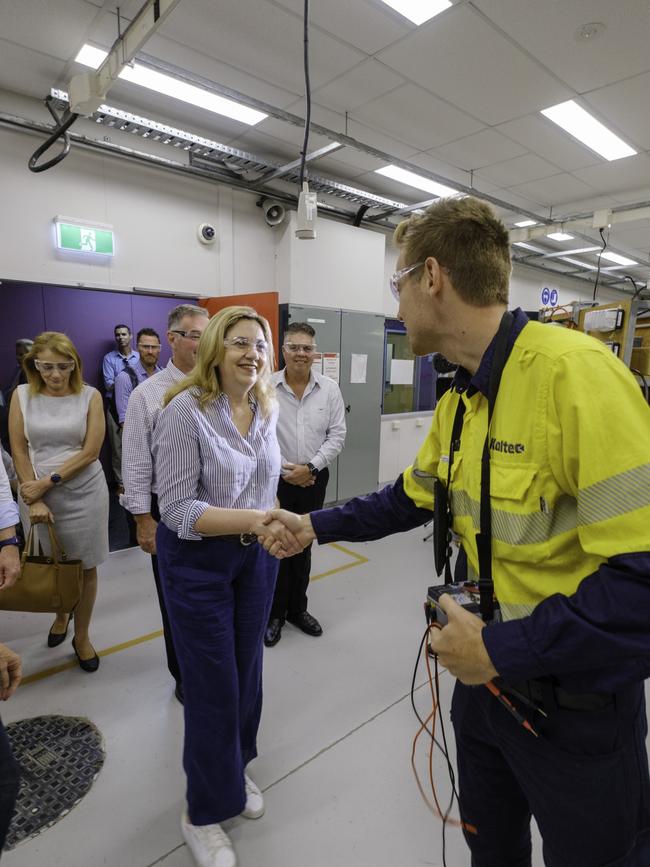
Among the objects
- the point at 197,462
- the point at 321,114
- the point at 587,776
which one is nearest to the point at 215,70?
the point at 321,114

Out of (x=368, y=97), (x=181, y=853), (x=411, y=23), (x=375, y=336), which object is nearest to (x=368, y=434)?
(x=375, y=336)

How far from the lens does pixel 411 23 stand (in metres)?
2.79

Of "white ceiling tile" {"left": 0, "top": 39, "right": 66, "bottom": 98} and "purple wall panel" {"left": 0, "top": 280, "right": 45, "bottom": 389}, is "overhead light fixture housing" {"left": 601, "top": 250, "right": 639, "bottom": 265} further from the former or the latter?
"purple wall panel" {"left": 0, "top": 280, "right": 45, "bottom": 389}

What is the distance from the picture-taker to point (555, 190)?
5.47 m

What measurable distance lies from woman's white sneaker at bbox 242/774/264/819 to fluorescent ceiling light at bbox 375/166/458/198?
521 centimetres

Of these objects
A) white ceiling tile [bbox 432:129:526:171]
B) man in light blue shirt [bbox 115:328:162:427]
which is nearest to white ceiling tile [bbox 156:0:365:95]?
white ceiling tile [bbox 432:129:526:171]

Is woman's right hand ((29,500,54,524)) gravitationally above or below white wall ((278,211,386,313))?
below

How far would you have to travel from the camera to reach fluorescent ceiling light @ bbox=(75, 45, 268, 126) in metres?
3.18

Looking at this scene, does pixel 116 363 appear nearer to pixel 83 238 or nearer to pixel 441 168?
pixel 83 238

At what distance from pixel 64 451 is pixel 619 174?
5.83m

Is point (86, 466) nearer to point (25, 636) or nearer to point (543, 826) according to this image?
point (25, 636)

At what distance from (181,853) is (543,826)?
4.10 feet

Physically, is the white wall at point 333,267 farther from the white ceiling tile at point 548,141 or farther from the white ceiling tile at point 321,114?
the white ceiling tile at point 548,141

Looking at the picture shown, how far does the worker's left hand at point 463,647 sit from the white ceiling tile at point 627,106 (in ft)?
13.7
